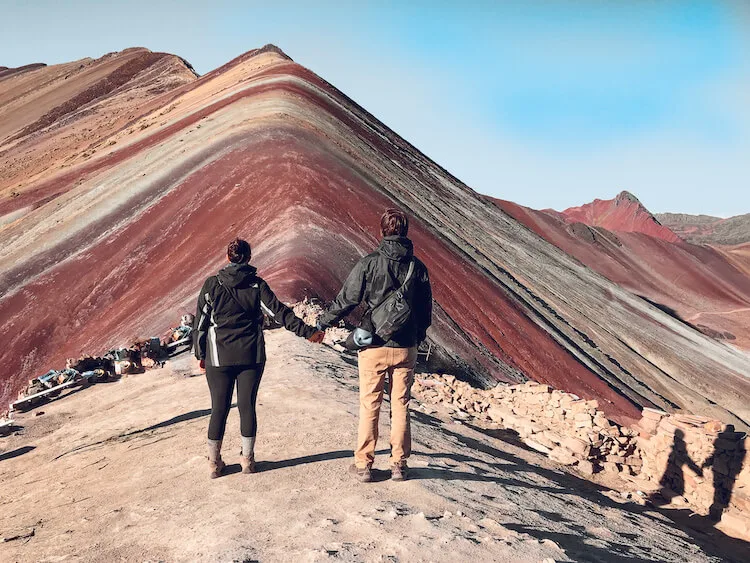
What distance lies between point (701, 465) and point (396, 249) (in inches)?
257

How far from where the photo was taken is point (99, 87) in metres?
62.8

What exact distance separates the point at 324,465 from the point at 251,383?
3.27 feet

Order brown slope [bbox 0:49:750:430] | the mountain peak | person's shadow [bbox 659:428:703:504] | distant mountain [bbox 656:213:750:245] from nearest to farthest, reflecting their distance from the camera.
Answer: person's shadow [bbox 659:428:703:504], brown slope [bbox 0:49:750:430], the mountain peak, distant mountain [bbox 656:213:750:245]

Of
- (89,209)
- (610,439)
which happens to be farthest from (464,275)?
(89,209)

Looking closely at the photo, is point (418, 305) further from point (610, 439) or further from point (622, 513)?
point (610, 439)

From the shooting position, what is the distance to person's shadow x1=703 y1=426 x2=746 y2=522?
8734mm

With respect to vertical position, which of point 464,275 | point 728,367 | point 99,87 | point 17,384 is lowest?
point 17,384

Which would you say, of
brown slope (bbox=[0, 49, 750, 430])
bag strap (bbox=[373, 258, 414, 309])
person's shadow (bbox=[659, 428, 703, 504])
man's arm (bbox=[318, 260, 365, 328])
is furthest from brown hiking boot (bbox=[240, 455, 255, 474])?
brown slope (bbox=[0, 49, 750, 430])

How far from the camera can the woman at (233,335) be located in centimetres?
511

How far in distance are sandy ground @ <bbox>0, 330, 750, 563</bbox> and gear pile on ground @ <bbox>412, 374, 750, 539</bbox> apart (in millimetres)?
697

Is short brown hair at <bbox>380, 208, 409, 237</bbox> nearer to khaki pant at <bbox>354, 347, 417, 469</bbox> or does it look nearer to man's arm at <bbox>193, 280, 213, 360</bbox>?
khaki pant at <bbox>354, 347, 417, 469</bbox>

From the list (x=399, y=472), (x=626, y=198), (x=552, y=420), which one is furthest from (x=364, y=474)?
(x=626, y=198)

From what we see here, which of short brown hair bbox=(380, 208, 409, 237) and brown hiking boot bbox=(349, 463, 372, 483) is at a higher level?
short brown hair bbox=(380, 208, 409, 237)

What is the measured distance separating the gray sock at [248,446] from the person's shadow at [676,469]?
6.37 metres
